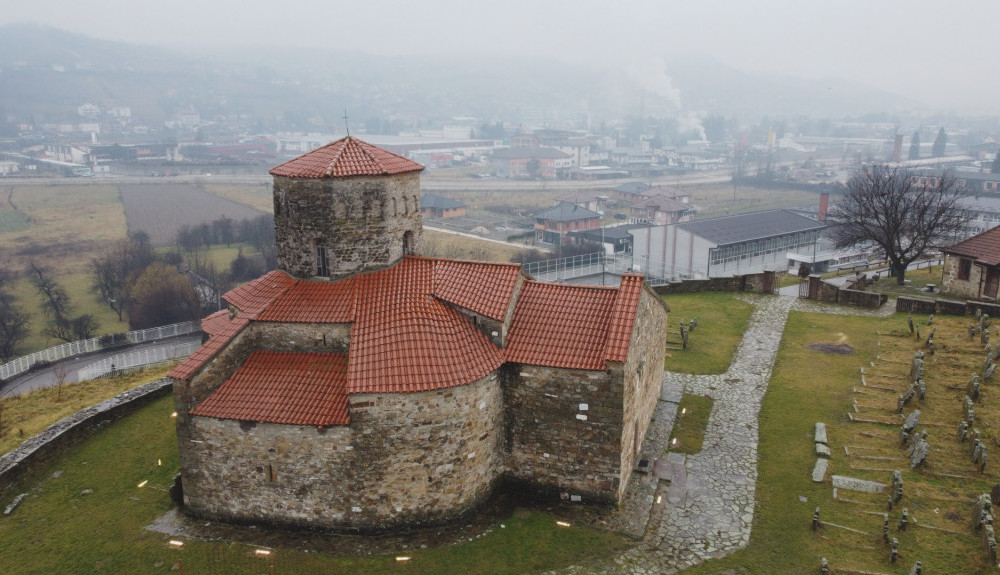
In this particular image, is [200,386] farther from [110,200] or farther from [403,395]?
[110,200]

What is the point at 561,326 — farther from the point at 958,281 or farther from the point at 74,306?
the point at 74,306

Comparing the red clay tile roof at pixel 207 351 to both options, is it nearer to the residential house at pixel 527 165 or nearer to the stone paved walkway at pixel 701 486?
the stone paved walkway at pixel 701 486

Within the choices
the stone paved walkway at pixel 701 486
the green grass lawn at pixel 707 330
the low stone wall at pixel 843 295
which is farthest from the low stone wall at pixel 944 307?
the stone paved walkway at pixel 701 486

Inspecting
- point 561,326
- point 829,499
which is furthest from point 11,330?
point 829,499

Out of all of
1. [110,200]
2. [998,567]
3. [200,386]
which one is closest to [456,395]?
[200,386]

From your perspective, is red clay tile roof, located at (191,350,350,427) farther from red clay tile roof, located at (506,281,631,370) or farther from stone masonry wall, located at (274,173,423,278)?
red clay tile roof, located at (506,281,631,370)

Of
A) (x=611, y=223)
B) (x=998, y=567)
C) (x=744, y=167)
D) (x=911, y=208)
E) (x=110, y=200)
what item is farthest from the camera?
(x=744, y=167)

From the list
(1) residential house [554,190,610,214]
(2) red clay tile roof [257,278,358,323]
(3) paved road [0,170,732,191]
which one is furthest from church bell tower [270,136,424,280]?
(3) paved road [0,170,732,191]
